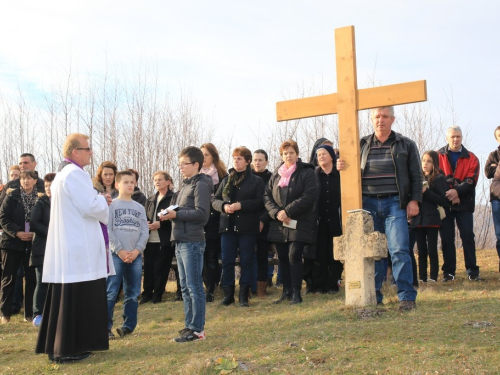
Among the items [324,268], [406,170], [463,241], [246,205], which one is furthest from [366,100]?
[463,241]

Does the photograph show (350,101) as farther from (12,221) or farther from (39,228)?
(12,221)

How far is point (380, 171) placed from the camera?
6809 mm

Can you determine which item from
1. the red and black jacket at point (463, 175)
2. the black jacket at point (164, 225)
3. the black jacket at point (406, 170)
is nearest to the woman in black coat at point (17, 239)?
the black jacket at point (164, 225)

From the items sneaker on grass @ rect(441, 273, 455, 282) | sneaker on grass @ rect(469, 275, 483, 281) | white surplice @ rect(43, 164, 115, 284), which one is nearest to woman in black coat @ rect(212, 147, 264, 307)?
white surplice @ rect(43, 164, 115, 284)

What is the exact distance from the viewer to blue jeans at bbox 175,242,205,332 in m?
6.27

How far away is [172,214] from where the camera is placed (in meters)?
6.21

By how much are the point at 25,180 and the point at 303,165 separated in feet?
13.9

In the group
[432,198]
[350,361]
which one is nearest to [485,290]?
[432,198]

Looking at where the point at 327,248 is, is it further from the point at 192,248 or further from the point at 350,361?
the point at 350,361

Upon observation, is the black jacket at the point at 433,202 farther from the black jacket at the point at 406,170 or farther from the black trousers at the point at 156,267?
the black trousers at the point at 156,267

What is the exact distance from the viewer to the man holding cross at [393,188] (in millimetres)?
6605

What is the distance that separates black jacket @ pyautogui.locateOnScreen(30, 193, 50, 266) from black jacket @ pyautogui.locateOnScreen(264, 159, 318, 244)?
321cm

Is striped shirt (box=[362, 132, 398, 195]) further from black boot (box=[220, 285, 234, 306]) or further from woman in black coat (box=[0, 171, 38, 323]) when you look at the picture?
woman in black coat (box=[0, 171, 38, 323])

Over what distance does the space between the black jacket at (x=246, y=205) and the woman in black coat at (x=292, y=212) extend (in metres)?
0.20
